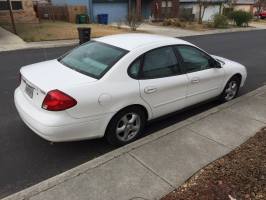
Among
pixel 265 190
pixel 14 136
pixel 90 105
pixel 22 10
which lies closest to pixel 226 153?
pixel 265 190

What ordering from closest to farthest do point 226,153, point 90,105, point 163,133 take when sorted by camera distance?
point 90,105 < point 226,153 < point 163,133

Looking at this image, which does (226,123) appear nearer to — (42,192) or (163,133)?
(163,133)

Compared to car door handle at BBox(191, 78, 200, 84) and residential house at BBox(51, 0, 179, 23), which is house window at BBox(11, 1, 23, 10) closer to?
residential house at BBox(51, 0, 179, 23)

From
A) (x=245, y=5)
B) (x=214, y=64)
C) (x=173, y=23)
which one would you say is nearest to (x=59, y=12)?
(x=173, y=23)

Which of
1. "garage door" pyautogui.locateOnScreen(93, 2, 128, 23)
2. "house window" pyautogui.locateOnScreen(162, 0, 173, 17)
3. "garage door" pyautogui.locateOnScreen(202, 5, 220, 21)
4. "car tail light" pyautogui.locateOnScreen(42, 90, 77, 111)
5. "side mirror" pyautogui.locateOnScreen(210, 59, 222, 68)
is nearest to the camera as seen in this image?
"car tail light" pyautogui.locateOnScreen(42, 90, 77, 111)

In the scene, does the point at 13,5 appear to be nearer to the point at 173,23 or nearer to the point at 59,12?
the point at 59,12

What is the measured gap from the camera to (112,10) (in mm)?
27906

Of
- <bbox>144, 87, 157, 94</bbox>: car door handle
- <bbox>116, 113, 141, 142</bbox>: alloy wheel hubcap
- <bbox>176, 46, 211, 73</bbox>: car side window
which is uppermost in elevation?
<bbox>176, 46, 211, 73</bbox>: car side window

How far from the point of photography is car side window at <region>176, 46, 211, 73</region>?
524 centimetres

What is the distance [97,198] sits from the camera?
3.30 metres

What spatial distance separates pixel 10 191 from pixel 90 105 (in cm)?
141

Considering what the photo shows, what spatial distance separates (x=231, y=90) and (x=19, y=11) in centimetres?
2021

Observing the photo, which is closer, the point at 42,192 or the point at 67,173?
the point at 42,192

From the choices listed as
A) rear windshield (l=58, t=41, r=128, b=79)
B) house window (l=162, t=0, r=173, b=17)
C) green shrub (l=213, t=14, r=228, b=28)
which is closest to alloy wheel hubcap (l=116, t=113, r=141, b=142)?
rear windshield (l=58, t=41, r=128, b=79)
